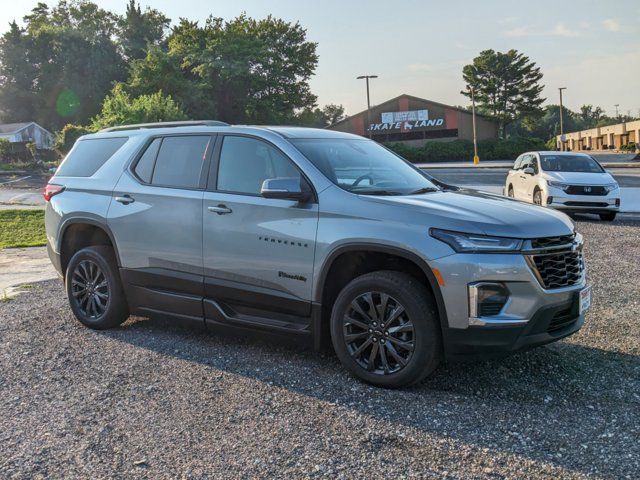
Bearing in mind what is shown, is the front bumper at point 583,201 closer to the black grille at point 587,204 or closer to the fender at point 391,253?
the black grille at point 587,204

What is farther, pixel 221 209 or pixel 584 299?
pixel 221 209

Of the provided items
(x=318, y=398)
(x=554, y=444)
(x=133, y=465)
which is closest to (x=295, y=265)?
(x=318, y=398)

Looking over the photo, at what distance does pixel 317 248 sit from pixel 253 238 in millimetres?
592

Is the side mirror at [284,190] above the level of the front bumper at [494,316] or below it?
above

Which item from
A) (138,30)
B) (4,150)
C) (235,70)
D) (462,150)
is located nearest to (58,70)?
(138,30)

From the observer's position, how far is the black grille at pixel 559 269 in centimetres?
397

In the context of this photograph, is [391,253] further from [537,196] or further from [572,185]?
[537,196]

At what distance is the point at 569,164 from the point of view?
15.4 meters

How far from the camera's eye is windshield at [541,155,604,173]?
15.2 metres

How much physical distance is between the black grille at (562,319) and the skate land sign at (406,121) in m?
65.6

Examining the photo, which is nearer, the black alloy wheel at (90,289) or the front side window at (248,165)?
the front side window at (248,165)

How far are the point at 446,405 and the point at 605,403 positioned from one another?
3.30ft

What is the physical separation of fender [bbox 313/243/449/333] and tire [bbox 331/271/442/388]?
9cm

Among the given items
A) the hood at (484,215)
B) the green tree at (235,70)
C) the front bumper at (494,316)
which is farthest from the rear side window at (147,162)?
the green tree at (235,70)
